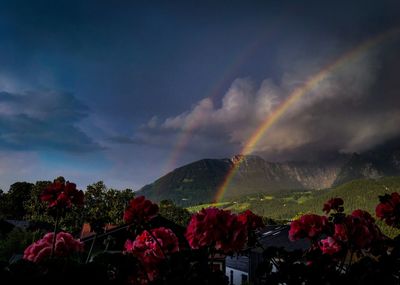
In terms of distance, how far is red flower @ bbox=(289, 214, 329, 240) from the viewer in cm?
339

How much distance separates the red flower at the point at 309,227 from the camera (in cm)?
339

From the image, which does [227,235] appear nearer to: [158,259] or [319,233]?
[158,259]

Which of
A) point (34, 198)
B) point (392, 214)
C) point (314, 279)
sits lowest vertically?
point (314, 279)

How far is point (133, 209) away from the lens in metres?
3.01

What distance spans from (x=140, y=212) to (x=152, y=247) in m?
0.28

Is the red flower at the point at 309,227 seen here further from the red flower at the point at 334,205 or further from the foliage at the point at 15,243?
the foliage at the point at 15,243

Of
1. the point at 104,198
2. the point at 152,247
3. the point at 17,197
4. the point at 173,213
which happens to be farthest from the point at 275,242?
the point at 173,213

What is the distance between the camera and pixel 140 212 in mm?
2996

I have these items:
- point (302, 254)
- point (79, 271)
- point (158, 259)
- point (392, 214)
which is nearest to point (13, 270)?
point (79, 271)

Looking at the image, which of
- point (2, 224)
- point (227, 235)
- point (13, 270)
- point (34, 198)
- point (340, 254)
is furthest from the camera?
point (34, 198)

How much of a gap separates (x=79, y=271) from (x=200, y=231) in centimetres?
100

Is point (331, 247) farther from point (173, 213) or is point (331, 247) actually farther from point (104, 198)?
point (173, 213)

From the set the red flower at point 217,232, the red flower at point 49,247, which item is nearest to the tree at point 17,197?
the red flower at point 49,247

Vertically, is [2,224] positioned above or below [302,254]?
above
